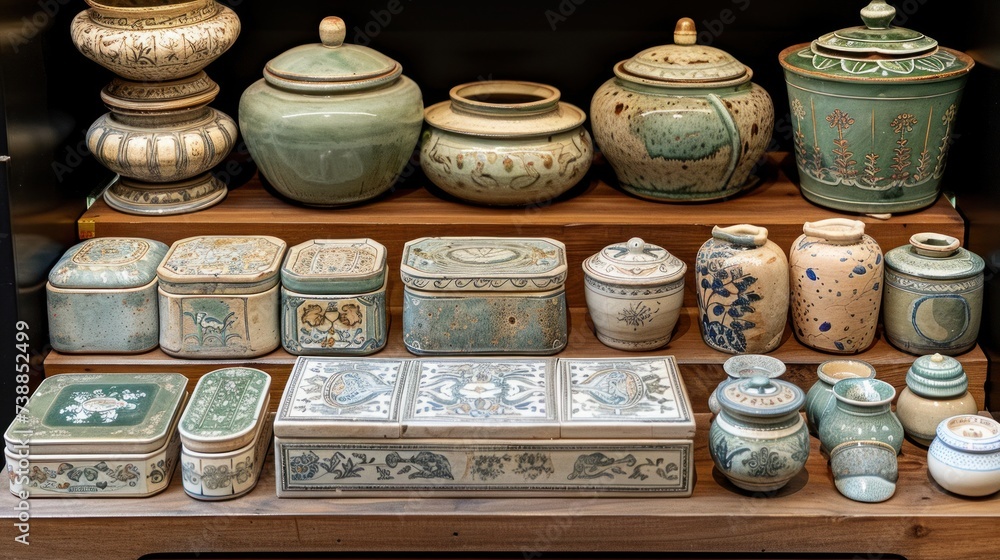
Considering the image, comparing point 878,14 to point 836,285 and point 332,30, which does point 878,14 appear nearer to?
point 836,285

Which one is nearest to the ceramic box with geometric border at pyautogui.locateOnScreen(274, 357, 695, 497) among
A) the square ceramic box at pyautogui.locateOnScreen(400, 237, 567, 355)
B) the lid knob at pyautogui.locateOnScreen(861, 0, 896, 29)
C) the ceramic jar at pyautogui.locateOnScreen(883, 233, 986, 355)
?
the square ceramic box at pyautogui.locateOnScreen(400, 237, 567, 355)

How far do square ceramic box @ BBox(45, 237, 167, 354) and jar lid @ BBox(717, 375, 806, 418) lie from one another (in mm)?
1153

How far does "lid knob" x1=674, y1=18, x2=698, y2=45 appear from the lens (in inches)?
109

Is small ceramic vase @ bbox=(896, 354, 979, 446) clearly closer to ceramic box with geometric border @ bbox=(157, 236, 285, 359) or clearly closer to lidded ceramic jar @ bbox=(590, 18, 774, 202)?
lidded ceramic jar @ bbox=(590, 18, 774, 202)

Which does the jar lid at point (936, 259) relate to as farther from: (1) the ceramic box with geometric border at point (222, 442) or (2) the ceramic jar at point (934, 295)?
(1) the ceramic box with geometric border at point (222, 442)

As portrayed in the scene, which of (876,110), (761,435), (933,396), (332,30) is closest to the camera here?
(761,435)

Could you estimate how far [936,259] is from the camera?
2.49 meters

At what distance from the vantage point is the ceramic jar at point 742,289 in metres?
2.43

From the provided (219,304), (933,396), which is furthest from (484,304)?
(933,396)

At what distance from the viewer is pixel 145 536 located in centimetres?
220

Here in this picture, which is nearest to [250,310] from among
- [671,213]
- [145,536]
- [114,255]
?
[114,255]

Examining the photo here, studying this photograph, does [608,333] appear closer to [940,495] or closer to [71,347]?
[940,495]

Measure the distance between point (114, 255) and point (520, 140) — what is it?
885mm

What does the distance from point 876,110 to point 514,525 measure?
3.78 ft
